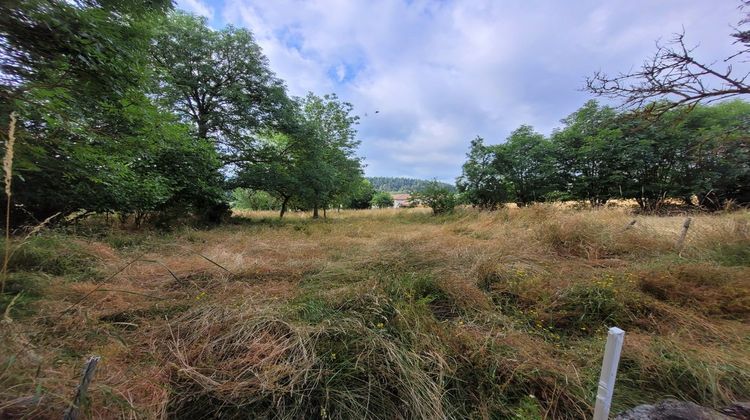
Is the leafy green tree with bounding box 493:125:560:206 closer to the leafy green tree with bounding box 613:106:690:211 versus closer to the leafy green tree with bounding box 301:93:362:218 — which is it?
the leafy green tree with bounding box 613:106:690:211

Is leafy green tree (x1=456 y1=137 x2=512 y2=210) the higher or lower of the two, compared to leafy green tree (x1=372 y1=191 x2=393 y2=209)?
higher

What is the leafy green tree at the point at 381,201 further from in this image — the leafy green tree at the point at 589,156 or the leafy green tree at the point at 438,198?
the leafy green tree at the point at 589,156

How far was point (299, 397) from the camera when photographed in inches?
66.0

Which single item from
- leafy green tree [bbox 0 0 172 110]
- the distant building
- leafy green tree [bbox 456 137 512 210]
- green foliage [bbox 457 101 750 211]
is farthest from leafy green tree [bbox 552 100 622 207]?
leafy green tree [bbox 0 0 172 110]

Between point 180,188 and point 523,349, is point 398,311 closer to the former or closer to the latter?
point 523,349

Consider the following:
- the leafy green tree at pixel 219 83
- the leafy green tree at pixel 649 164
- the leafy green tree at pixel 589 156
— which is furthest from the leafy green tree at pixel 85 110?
the leafy green tree at pixel 649 164

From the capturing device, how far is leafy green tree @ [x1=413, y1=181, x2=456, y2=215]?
14.1 metres

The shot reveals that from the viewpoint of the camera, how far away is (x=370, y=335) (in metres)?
2.12

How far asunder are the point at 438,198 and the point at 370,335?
1279 centimetres

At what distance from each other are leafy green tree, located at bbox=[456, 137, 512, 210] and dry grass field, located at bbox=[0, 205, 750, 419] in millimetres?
9601

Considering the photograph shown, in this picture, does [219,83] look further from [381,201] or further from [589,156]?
[381,201]

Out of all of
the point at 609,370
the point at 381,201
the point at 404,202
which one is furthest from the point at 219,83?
the point at 381,201

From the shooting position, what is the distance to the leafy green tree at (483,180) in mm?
13648

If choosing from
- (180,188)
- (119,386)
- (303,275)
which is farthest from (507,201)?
(119,386)
